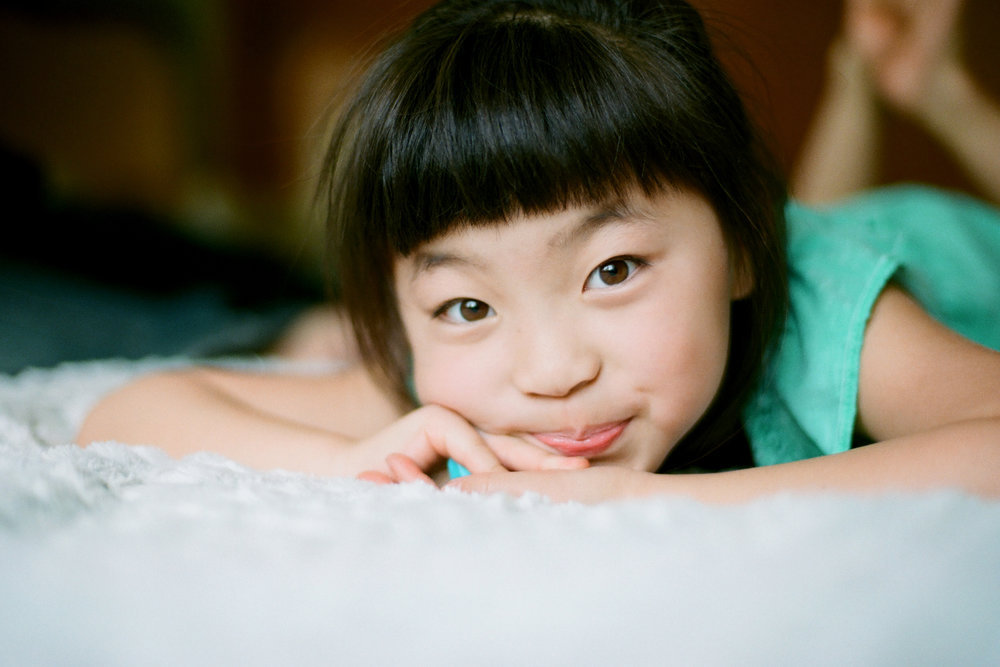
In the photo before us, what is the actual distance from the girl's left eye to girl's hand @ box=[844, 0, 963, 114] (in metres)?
0.79

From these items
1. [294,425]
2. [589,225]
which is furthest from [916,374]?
[294,425]

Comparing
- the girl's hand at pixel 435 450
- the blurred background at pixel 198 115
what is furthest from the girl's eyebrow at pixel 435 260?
the blurred background at pixel 198 115

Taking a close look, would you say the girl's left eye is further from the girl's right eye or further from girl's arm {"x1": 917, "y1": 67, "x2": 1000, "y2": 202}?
girl's arm {"x1": 917, "y1": 67, "x2": 1000, "y2": 202}

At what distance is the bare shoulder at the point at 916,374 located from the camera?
21.5 inches

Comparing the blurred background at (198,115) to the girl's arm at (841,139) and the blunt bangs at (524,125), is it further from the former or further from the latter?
the blunt bangs at (524,125)

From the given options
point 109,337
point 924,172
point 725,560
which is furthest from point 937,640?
point 924,172

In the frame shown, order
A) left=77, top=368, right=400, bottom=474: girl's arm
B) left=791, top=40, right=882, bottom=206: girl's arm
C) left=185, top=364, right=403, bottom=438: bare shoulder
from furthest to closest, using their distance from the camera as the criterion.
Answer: left=791, top=40, right=882, bottom=206: girl's arm, left=185, top=364, right=403, bottom=438: bare shoulder, left=77, top=368, right=400, bottom=474: girl's arm

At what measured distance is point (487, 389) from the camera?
1.94 feet

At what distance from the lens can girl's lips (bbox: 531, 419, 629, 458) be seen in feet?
1.90

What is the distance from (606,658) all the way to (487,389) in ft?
1.00

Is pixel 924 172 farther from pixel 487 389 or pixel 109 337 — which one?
pixel 109 337

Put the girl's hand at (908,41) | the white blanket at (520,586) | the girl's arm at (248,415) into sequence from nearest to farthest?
the white blanket at (520,586)
the girl's arm at (248,415)
the girl's hand at (908,41)

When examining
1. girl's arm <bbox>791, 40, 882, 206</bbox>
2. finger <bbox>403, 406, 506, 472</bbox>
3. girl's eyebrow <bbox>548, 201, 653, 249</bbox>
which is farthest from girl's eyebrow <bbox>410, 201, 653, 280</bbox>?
girl's arm <bbox>791, 40, 882, 206</bbox>

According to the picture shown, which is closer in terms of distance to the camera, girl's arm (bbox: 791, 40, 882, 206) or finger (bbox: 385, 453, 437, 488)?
finger (bbox: 385, 453, 437, 488)
